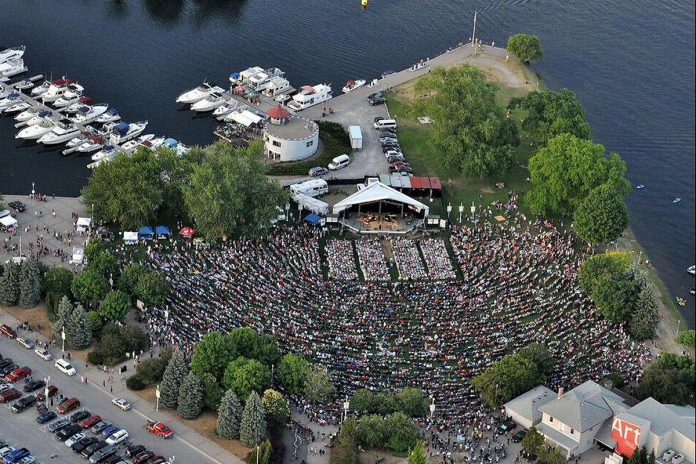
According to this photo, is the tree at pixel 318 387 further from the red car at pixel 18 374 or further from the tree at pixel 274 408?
the red car at pixel 18 374

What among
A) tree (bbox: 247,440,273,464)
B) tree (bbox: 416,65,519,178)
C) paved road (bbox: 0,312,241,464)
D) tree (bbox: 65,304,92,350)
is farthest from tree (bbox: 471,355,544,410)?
A: tree (bbox: 416,65,519,178)

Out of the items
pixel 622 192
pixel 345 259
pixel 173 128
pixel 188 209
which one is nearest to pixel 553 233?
pixel 622 192

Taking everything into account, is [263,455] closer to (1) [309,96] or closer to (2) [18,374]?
(2) [18,374]

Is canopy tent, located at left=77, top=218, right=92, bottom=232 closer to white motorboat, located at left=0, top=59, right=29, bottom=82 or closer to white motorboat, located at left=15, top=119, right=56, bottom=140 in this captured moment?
white motorboat, located at left=15, top=119, right=56, bottom=140

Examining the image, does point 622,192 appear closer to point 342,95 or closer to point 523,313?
point 523,313

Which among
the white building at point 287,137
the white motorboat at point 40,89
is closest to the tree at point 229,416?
the white building at point 287,137
